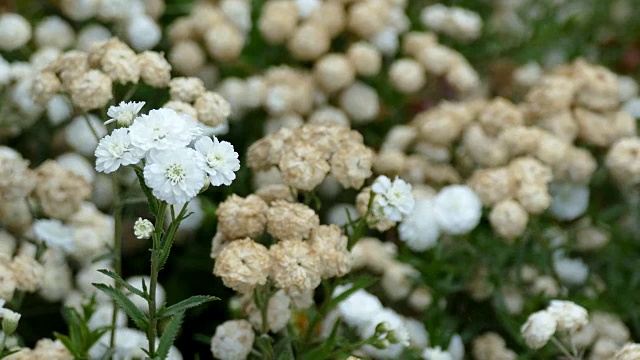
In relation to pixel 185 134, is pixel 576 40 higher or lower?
lower

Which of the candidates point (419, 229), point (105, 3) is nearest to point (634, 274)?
point (419, 229)

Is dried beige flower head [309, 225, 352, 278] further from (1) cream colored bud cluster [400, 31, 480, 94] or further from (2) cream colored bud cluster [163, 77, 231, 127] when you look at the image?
(1) cream colored bud cluster [400, 31, 480, 94]

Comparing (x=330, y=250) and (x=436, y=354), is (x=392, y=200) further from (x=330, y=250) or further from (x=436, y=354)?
(x=436, y=354)

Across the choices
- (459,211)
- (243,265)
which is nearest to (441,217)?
(459,211)

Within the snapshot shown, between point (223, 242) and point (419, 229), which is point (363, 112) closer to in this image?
point (419, 229)

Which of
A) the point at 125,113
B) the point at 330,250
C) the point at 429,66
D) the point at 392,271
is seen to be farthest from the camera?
the point at 429,66
